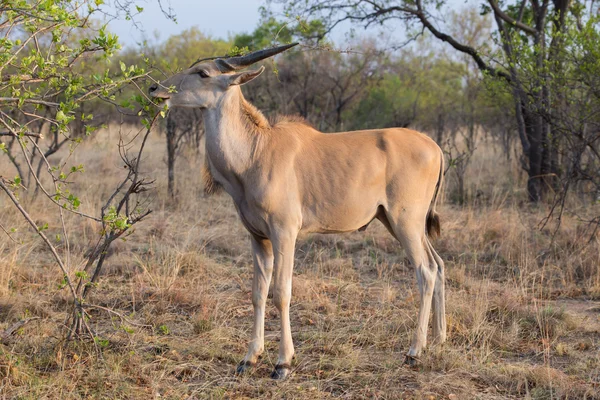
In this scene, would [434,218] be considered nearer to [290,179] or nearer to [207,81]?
[290,179]

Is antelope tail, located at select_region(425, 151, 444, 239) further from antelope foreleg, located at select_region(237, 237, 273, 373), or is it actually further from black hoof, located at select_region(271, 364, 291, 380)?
black hoof, located at select_region(271, 364, 291, 380)

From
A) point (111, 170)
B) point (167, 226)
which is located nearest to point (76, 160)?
point (111, 170)

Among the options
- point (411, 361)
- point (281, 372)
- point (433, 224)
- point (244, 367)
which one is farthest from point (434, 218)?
point (244, 367)

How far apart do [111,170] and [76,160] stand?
1570 millimetres

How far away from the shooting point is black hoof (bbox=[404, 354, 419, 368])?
17.1 ft

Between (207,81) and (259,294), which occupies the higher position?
(207,81)

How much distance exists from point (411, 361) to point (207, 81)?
2.73m

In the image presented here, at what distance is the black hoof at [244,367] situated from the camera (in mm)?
4973

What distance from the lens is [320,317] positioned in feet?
20.8

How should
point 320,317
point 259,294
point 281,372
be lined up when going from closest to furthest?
point 281,372
point 259,294
point 320,317

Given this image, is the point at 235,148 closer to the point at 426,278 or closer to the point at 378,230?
the point at 426,278

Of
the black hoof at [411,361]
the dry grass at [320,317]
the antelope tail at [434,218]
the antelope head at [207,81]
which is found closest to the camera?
the dry grass at [320,317]

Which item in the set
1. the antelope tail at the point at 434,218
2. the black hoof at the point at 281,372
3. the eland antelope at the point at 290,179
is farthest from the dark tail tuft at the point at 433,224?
the black hoof at the point at 281,372

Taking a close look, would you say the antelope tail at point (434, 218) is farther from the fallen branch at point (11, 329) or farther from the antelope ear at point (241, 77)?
the fallen branch at point (11, 329)
